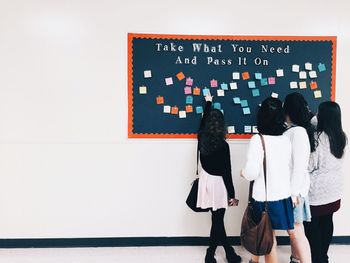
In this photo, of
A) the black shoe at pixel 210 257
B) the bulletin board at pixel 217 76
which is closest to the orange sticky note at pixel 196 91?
the bulletin board at pixel 217 76

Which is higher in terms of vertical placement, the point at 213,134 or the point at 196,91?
the point at 196,91

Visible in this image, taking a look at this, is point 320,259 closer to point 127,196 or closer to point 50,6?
point 127,196

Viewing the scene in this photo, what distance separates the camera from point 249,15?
3188mm

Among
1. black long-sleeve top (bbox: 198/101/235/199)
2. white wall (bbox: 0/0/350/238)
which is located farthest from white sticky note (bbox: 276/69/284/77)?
black long-sleeve top (bbox: 198/101/235/199)

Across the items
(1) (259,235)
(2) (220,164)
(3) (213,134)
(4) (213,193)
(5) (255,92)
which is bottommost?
(1) (259,235)

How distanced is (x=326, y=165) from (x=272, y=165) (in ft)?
1.67

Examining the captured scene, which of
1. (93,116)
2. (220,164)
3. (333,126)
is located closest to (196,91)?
(220,164)

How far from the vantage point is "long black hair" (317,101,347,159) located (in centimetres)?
244

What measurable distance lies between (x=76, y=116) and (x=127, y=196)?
2.86 ft

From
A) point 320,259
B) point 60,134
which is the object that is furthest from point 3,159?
point 320,259

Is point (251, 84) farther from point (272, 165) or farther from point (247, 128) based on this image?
point (272, 165)

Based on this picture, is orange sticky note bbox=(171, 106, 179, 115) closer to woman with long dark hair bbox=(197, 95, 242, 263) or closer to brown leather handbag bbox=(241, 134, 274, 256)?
woman with long dark hair bbox=(197, 95, 242, 263)

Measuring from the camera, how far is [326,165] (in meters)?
2.50

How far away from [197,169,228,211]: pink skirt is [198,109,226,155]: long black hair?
0.24m
